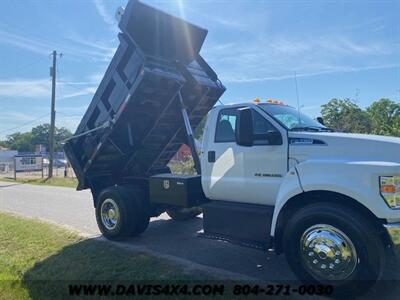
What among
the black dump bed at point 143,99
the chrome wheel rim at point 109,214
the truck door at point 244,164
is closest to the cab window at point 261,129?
the truck door at point 244,164

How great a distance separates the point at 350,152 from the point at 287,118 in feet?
3.66

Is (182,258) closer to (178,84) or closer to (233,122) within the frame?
(233,122)

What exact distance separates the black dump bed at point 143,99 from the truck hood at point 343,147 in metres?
2.51

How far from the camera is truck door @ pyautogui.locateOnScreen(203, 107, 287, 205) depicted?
488cm

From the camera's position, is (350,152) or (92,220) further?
(92,220)

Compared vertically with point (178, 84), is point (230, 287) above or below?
below

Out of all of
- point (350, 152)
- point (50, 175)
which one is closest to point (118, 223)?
point (350, 152)

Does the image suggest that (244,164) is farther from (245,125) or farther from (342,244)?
(342,244)

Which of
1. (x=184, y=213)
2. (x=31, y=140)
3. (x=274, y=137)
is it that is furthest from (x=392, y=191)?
(x=31, y=140)

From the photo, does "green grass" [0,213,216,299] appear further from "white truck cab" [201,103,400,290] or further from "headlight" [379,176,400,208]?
"headlight" [379,176,400,208]

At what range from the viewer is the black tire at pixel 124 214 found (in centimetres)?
671

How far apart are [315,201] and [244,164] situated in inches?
43.3

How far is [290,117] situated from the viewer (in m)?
5.29

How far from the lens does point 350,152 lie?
434cm
